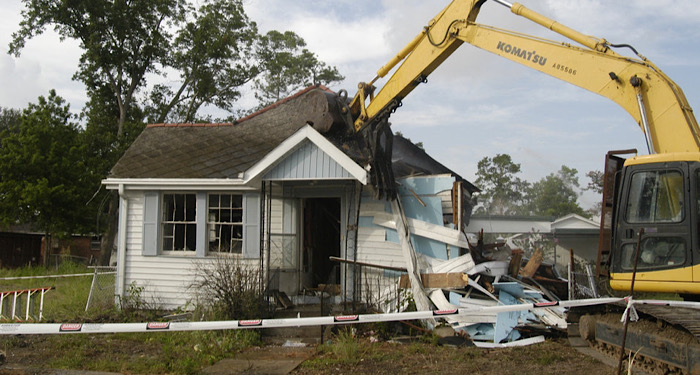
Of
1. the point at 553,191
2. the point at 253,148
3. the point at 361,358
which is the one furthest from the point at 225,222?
the point at 553,191

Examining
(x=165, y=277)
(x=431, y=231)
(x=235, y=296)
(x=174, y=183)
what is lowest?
(x=235, y=296)

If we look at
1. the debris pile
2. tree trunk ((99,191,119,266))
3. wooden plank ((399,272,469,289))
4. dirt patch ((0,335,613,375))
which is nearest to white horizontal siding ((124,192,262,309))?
dirt patch ((0,335,613,375))

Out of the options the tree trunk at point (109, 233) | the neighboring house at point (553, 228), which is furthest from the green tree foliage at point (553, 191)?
the tree trunk at point (109, 233)

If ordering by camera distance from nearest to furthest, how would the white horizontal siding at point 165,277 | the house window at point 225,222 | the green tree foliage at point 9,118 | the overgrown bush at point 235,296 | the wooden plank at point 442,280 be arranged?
the wooden plank at point 442,280 → the overgrown bush at point 235,296 → the white horizontal siding at point 165,277 → the house window at point 225,222 → the green tree foliage at point 9,118

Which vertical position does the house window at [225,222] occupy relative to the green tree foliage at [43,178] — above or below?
below

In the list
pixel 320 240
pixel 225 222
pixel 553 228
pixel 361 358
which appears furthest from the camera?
pixel 553 228

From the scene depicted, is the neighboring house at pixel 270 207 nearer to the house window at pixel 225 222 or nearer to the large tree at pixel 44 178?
the house window at pixel 225 222

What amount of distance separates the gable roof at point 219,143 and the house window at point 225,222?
61 centimetres

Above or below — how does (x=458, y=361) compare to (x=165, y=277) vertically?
below

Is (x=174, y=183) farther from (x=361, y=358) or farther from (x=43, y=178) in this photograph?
(x=43, y=178)

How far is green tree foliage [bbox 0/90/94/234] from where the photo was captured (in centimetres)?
2209

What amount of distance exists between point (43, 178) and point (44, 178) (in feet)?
0.13

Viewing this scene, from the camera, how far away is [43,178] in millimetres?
22141

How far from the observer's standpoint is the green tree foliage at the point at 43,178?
22094 millimetres
